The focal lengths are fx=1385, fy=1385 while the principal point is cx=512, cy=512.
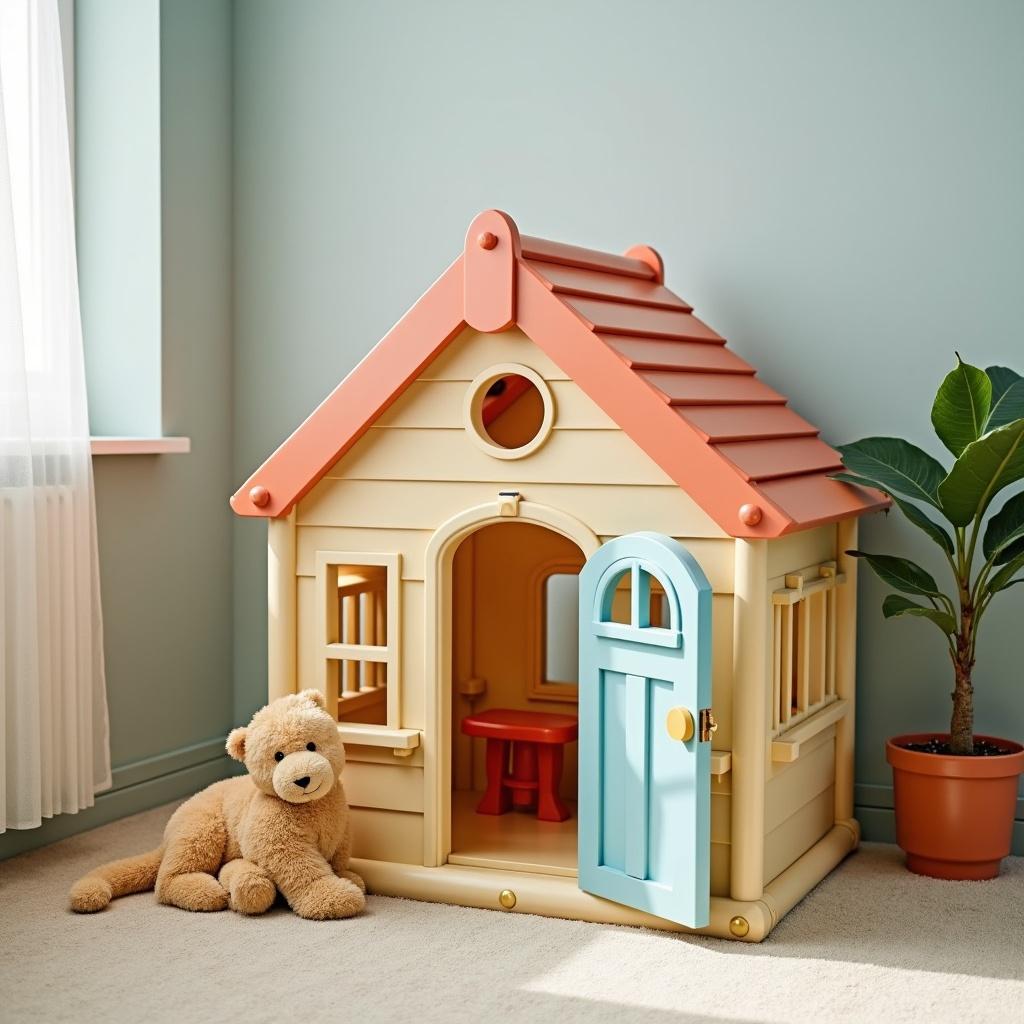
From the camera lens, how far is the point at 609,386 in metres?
2.71

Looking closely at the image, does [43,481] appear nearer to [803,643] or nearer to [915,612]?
[803,643]

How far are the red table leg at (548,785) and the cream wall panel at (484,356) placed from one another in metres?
0.94

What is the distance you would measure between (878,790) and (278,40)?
2.59 meters

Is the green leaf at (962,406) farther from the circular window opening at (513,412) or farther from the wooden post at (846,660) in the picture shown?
the circular window opening at (513,412)

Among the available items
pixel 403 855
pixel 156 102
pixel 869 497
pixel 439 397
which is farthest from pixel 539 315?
pixel 156 102

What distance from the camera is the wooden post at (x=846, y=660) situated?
3.27 meters

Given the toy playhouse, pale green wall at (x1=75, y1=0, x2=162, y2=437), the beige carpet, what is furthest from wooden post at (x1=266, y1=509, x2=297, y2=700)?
pale green wall at (x1=75, y1=0, x2=162, y2=437)

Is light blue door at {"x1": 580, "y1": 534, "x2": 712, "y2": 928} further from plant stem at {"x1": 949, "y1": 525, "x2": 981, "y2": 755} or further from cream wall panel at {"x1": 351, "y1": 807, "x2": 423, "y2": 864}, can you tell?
plant stem at {"x1": 949, "y1": 525, "x2": 981, "y2": 755}

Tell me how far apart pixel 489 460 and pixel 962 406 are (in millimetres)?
1010

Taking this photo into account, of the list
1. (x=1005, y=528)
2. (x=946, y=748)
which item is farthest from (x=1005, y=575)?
(x=946, y=748)

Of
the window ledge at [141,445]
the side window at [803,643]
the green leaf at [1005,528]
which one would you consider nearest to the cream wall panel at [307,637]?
the window ledge at [141,445]

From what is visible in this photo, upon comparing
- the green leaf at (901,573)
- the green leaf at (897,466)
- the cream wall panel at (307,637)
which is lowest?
the cream wall panel at (307,637)

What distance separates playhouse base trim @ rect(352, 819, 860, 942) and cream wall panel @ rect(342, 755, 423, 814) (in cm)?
12

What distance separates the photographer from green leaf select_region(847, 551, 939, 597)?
10.0 ft
